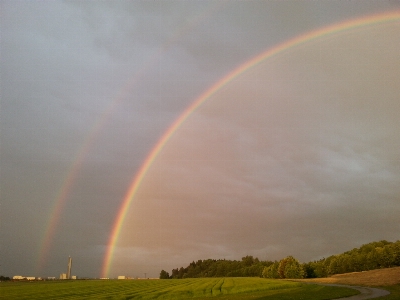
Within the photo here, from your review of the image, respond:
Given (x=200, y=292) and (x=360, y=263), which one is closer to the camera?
(x=200, y=292)

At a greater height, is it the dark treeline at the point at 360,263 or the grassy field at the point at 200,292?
the dark treeline at the point at 360,263

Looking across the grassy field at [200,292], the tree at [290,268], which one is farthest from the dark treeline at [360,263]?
the grassy field at [200,292]

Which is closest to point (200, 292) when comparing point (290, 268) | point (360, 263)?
point (290, 268)

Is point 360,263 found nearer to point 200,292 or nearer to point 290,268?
point 290,268

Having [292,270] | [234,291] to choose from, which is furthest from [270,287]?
[292,270]

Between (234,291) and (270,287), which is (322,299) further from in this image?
(270,287)

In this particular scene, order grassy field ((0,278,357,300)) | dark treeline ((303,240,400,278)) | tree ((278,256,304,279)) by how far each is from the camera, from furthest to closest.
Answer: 1. tree ((278,256,304,279))
2. dark treeline ((303,240,400,278))
3. grassy field ((0,278,357,300))

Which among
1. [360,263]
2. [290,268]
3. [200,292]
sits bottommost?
[200,292]

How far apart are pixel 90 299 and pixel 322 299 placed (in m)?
32.4

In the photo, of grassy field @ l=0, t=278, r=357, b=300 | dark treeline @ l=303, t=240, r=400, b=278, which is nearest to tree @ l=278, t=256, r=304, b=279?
dark treeline @ l=303, t=240, r=400, b=278

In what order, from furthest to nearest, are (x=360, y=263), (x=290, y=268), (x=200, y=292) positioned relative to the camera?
(x=360, y=263) → (x=290, y=268) → (x=200, y=292)

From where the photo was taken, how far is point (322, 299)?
2004 inches

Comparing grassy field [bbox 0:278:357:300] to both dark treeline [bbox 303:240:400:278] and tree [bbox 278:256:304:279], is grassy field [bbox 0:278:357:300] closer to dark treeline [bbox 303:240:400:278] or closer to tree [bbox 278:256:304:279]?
tree [bbox 278:256:304:279]

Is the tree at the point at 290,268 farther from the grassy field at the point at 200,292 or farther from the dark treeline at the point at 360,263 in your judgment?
the grassy field at the point at 200,292
